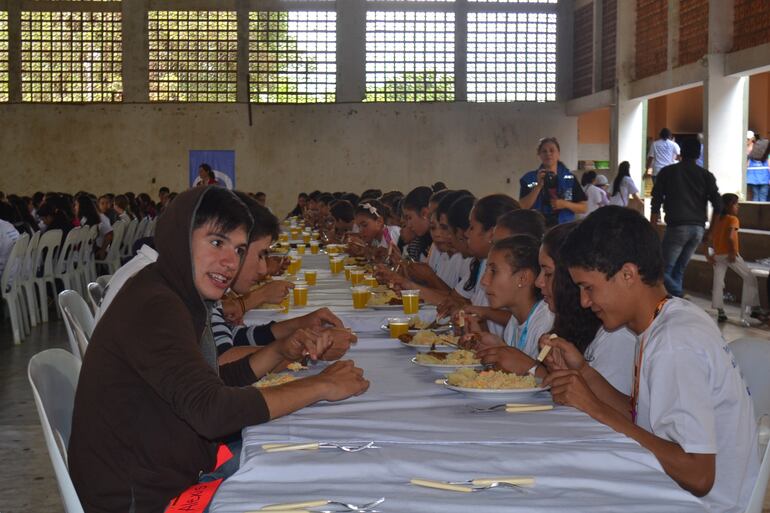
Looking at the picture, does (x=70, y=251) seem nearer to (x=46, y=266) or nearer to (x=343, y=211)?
(x=46, y=266)

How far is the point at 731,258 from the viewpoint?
27.8 ft

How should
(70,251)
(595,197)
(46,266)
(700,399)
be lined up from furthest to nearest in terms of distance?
(595,197), (70,251), (46,266), (700,399)

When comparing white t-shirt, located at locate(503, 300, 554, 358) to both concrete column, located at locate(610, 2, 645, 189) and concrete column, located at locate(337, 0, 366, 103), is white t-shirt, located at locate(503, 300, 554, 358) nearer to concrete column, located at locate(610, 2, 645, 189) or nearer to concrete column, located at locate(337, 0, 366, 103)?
concrete column, located at locate(610, 2, 645, 189)

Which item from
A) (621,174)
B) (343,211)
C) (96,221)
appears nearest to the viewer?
(343,211)

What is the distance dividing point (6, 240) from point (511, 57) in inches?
491

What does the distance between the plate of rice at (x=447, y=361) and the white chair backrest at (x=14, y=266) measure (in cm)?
569

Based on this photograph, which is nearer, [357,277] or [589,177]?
[357,277]

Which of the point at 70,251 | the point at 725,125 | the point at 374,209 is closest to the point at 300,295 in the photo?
the point at 374,209

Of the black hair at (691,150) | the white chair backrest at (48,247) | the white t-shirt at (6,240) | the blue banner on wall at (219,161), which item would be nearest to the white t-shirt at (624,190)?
the black hair at (691,150)

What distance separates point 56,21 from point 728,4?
477 inches

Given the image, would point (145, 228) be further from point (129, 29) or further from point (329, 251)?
point (129, 29)

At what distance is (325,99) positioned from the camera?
62.2 feet

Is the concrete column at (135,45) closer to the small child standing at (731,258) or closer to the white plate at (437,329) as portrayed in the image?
the small child standing at (731,258)

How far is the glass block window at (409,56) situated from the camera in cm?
1864
